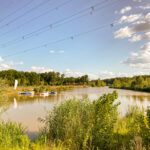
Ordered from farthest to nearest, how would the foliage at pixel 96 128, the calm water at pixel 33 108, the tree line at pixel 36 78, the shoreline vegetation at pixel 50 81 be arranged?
the tree line at pixel 36 78, the shoreline vegetation at pixel 50 81, the calm water at pixel 33 108, the foliage at pixel 96 128

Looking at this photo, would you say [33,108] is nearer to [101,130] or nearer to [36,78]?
[101,130]

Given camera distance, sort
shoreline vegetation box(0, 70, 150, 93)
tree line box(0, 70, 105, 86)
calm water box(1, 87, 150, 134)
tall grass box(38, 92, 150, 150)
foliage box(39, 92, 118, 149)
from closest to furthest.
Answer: tall grass box(38, 92, 150, 150)
foliage box(39, 92, 118, 149)
calm water box(1, 87, 150, 134)
shoreline vegetation box(0, 70, 150, 93)
tree line box(0, 70, 105, 86)

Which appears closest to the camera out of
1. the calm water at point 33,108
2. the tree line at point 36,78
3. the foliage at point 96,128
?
the foliage at point 96,128

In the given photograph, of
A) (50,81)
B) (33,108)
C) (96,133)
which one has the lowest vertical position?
(33,108)

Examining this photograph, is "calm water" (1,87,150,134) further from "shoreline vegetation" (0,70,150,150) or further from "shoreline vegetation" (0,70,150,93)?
"shoreline vegetation" (0,70,150,93)

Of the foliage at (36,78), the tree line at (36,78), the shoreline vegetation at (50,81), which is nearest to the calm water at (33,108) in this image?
the shoreline vegetation at (50,81)

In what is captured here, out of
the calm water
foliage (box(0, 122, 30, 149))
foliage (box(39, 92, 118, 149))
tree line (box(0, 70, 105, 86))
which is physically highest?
tree line (box(0, 70, 105, 86))

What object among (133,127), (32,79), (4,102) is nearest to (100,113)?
(133,127)

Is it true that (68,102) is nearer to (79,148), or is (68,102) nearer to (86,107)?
(86,107)

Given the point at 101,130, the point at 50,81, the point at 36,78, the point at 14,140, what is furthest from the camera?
the point at 50,81

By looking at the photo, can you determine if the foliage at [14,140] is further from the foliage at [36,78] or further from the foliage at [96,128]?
the foliage at [36,78]

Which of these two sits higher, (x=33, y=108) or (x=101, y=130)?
(x=101, y=130)

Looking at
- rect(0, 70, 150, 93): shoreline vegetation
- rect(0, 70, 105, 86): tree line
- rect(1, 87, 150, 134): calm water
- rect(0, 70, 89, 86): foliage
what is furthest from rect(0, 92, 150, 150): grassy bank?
rect(0, 70, 89, 86): foliage

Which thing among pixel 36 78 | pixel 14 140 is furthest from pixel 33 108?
pixel 36 78
